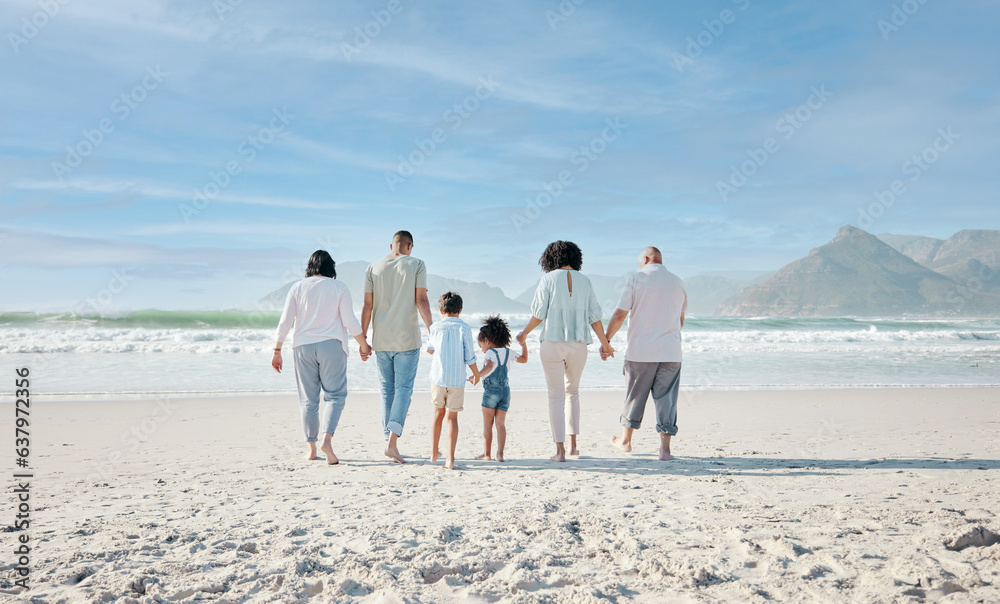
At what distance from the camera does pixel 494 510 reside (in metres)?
3.59

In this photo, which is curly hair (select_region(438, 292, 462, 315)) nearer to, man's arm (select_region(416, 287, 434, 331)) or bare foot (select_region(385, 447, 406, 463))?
man's arm (select_region(416, 287, 434, 331))

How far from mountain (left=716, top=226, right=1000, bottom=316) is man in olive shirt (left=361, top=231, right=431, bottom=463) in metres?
79.9

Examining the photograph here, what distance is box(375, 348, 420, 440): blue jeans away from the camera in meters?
5.02

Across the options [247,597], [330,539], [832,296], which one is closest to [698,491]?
[330,539]

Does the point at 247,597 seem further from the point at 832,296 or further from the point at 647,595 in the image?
the point at 832,296

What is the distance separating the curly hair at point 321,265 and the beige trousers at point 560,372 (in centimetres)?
202

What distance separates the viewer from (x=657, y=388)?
509cm

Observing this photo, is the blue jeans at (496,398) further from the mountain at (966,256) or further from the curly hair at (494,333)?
the mountain at (966,256)

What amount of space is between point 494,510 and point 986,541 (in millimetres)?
2608

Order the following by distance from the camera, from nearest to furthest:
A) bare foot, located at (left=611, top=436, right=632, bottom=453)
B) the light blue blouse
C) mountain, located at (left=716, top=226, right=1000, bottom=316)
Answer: the light blue blouse < bare foot, located at (left=611, top=436, right=632, bottom=453) < mountain, located at (left=716, top=226, right=1000, bottom=316)

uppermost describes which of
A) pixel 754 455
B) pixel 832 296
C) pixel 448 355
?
pixel 832 296

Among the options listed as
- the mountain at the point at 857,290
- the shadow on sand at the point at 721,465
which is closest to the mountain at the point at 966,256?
the mountain at the point at 857,290

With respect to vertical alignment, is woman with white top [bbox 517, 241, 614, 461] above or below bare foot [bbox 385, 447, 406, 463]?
above

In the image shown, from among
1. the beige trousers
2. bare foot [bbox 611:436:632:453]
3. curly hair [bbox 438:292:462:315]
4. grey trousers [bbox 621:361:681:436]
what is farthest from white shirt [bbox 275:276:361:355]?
bare foot [bbox 611:436:632:453]
